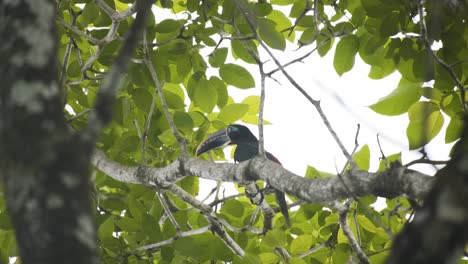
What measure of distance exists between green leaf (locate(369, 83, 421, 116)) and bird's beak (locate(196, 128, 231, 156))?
4.62 feet

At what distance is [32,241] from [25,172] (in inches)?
6.5

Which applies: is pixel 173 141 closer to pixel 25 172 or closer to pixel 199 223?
pixel 199 223

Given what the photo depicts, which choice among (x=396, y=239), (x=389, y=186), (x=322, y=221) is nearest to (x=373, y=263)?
(x=322, y=221)

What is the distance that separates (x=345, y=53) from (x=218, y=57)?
792 millimetres

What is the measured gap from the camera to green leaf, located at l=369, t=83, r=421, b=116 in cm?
384

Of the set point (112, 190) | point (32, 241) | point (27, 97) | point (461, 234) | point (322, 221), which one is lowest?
point (112, 190)

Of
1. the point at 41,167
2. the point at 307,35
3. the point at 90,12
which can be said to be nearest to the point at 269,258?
the point at 307,35

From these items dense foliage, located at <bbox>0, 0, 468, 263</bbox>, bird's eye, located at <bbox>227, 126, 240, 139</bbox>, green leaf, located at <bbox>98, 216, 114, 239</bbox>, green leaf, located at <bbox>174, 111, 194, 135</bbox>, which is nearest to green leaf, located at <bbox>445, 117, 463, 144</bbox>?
dense foliage, located at <bbox>0, 0, 468, 263</bbox>

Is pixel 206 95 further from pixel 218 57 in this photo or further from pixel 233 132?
pixel 233 132

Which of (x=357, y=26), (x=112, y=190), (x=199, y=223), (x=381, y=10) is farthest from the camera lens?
(x=112, y=190)

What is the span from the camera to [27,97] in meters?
1.78

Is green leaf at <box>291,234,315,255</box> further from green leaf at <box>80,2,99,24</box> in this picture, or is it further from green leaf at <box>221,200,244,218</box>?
green leaf at <box>80,2,99,24</box>

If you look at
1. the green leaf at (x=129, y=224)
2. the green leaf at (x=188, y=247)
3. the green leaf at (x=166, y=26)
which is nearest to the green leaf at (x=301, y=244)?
the green leaf at (x=188, y=247)

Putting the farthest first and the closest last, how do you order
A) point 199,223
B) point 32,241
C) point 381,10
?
point 199,223 → point 381,10 → point 32,241
